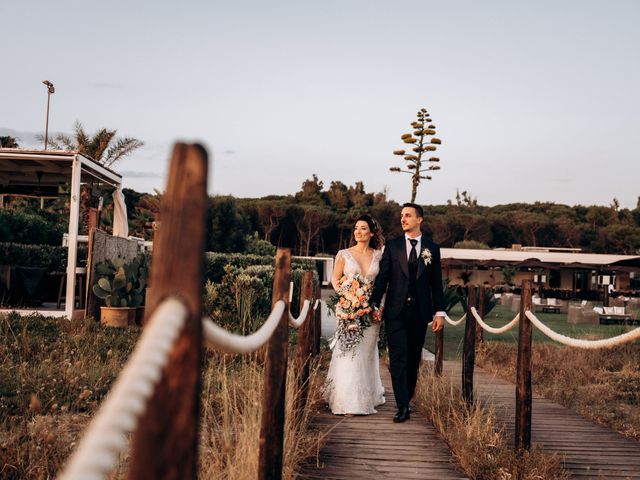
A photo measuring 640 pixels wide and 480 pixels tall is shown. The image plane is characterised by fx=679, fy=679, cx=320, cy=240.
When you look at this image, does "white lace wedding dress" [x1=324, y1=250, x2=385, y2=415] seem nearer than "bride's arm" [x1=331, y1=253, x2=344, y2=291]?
Yes

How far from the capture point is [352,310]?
269 inches

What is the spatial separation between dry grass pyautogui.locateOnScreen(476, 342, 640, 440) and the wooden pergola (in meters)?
7.11

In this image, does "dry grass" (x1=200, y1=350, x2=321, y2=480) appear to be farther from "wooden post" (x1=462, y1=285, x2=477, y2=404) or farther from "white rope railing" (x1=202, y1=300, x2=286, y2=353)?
"wooden post" (x1=462, y1=285, x2=477, y2=404)

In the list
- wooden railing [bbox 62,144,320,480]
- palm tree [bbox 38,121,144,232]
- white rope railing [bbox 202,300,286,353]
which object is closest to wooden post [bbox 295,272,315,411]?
white rope railing [bbox 202,300,286,353]

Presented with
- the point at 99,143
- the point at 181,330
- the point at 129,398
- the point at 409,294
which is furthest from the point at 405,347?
the point at 99,143

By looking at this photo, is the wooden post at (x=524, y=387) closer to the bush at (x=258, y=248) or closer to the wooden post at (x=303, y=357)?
the wooden post at (x=303, y=357)

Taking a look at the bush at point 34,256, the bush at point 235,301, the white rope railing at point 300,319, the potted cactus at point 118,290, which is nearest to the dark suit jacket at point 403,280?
the white rope railing at point 300,319

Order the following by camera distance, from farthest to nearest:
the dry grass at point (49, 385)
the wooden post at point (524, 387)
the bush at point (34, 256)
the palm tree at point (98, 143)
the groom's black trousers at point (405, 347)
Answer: the palm tree at point (98, 143), the bush at point (34, 256), the groom's black trousers at point (405, 347), the wooden post at point (524, 387), the dry grass at point (49, 385)

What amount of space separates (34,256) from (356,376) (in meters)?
11.5

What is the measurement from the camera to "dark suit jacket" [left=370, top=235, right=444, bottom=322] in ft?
21.3

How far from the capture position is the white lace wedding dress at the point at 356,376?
6656 mm

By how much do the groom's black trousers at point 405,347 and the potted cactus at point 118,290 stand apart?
630cm

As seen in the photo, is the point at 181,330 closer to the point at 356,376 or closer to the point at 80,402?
the point at 80,402

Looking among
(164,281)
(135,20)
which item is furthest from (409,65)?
(164,281)
